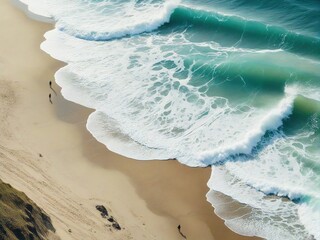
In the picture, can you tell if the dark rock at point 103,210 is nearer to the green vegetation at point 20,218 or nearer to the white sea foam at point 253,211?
the green vegetation at point 20,218

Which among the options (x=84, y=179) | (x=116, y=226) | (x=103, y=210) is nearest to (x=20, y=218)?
(x=103, y=210)

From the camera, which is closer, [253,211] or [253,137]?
[253,211]

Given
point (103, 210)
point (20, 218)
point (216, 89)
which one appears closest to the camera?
point (20, 218)

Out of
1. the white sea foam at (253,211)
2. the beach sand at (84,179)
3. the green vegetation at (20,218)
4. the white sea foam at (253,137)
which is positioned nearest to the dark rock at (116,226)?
the beach sand at (84,179)

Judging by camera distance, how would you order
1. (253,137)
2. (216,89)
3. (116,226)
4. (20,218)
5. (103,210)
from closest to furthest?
(20,218), (116,226), (103,210), (253,137), (216,89)

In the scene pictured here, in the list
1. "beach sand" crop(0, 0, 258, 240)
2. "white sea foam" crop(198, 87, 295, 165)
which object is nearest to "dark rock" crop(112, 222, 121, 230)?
"beach sand" crop(0, 0, 258, 240)

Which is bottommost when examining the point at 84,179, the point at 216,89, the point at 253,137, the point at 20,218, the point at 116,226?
the point at 116,226

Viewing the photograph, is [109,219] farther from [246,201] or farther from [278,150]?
[278,150]

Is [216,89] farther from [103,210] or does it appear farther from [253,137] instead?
[103,210]
